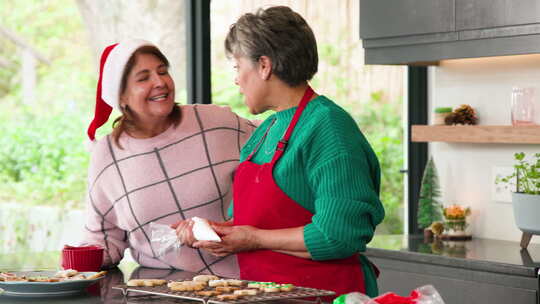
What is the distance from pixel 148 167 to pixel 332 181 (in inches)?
29.1

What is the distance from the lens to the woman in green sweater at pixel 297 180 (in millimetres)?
1976

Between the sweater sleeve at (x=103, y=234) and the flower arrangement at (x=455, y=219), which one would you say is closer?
the sweater sleeve at (x=103, y=234)

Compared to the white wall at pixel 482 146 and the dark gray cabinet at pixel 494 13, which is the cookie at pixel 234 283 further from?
the white wall at pixel 482 146

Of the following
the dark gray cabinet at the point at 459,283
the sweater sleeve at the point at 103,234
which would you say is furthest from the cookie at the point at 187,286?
the dark gray cabinet at the point at 459,283

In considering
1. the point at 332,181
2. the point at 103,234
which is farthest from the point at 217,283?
the point at 103,234

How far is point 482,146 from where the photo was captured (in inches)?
145

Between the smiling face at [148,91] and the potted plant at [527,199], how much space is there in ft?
4.75

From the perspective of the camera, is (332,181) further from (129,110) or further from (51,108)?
(51,108)

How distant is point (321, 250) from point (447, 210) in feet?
5.74

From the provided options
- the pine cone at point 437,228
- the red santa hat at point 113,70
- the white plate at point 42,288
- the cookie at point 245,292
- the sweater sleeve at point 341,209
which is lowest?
the pine cone at point 437,228

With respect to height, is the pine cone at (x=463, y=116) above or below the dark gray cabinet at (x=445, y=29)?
below

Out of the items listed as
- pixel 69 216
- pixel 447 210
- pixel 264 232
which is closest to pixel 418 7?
pixel 447 210

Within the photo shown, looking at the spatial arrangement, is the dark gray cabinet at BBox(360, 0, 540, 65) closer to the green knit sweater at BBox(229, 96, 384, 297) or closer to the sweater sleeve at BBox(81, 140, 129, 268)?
the green knit sweater at BBox(229, 96, 384, 297)

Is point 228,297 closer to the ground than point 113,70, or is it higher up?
closer to the ground
